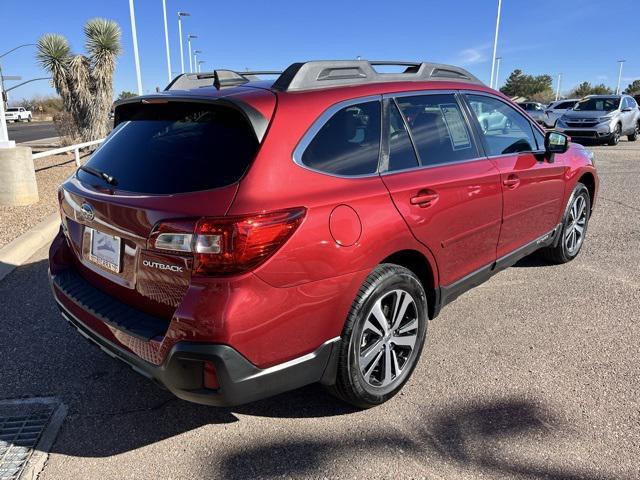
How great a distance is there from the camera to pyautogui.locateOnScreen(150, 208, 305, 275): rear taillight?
210cm

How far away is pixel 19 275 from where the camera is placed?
4.91m

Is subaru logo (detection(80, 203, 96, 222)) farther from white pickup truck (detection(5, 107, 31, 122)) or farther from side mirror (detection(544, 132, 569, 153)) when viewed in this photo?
white pickup truck (detection(5, 107, 31, 122))

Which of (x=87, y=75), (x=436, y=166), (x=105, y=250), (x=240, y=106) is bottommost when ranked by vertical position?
(x=105, y=250)

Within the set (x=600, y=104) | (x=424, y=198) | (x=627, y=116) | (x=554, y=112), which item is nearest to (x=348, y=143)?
(x=424, y=198)

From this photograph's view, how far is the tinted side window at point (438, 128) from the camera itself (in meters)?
3.11

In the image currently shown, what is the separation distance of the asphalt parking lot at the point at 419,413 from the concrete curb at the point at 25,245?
1.18 metres

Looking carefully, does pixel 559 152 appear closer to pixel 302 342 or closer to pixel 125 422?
pixel 302 342

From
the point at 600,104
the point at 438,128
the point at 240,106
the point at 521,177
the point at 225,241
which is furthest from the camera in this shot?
the point at 600,104

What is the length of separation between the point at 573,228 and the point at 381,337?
10.7 ft

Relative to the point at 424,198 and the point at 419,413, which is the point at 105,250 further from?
the point at 419,413

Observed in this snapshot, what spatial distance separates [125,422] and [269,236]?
1460 mm

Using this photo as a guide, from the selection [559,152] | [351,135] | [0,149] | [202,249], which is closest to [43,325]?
[202,249]

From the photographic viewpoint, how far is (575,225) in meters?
5.12

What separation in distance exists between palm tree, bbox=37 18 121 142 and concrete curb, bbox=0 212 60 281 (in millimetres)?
12480
